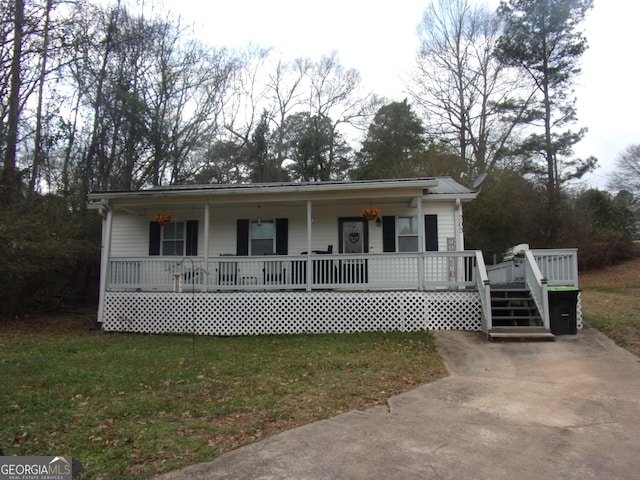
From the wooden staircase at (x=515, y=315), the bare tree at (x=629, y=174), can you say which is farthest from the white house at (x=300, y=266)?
the bare tree at (x=629, y=174)

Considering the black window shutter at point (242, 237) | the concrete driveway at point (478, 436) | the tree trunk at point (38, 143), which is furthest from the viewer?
the tree trunk at point (38, 143)

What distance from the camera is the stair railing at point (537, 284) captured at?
8.53 metres

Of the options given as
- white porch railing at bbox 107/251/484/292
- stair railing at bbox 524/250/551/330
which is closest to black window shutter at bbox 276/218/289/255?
white porch railing at bbox 107/251/484/292

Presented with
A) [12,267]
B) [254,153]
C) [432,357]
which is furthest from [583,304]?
[254,153]

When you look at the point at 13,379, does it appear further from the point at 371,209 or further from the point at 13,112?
the point at 13,112

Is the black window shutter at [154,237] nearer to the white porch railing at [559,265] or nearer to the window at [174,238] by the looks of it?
the window at [174,238]

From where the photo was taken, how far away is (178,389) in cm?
561

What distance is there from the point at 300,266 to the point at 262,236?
7.59 feet

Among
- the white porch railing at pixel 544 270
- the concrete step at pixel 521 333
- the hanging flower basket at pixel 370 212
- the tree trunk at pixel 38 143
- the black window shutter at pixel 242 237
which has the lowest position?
the concrete step at pixel 521 333

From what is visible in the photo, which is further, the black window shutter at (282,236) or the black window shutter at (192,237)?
the black window shutter at (192,237)

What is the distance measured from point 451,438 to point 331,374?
8.37 ft

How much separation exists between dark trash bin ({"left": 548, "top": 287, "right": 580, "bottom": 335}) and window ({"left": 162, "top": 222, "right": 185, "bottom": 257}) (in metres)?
9.38

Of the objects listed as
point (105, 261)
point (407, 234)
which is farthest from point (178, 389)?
point (407, 234)

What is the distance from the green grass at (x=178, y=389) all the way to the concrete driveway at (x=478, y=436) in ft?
1.26
